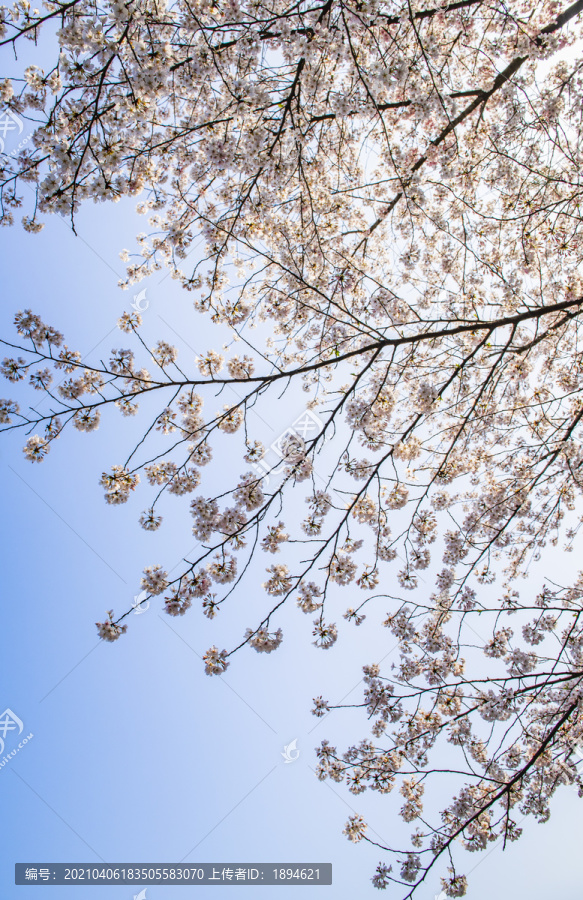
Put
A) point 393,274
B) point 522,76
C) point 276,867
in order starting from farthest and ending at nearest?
point 276,867 < point 393,274 < point 522,76

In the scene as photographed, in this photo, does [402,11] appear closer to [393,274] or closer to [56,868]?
[393,274]

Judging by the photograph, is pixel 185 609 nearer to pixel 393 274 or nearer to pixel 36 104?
pixel 36 104

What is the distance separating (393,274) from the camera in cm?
620

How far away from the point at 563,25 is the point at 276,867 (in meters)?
10.4

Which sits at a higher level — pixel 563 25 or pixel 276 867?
pixel 563 25

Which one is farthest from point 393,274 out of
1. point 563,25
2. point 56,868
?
point 56,868

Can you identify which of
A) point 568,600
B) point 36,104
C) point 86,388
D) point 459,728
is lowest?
point 459,728

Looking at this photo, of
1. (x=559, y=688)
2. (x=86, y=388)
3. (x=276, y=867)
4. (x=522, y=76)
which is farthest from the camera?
(x=276, y=867)

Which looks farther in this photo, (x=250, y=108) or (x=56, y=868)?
(x=56, y=868)

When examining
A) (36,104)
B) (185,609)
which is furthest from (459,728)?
(36,104)

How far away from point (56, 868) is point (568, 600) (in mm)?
8372
